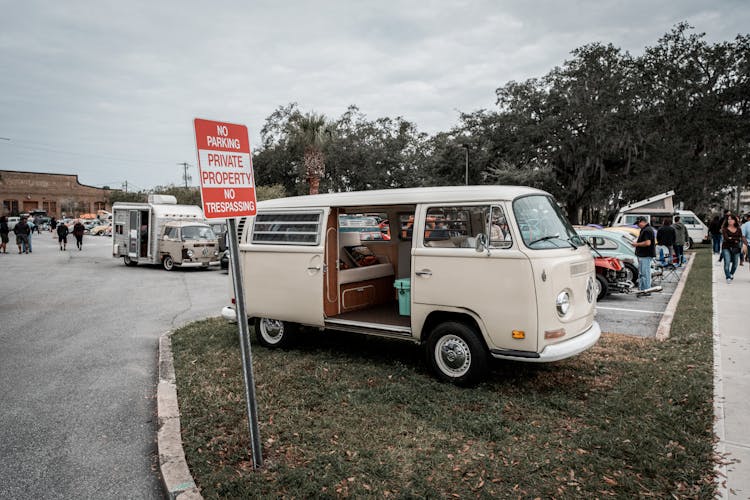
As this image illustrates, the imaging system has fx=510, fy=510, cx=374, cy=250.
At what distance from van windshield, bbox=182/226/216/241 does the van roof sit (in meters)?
13.0

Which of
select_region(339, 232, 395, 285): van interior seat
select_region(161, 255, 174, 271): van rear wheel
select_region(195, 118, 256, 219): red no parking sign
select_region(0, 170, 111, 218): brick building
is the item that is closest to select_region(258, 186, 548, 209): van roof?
select_region(339, 232, 395, 285): van interior seat

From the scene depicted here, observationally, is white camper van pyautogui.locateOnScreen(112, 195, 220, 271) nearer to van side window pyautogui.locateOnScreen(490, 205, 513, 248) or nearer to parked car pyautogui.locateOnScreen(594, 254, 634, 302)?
parked car pyautogui.locateOnScreen(594, 254, 634, 302)

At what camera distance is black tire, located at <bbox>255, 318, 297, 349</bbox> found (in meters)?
7.11

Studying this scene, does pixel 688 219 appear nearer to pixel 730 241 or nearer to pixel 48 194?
pixel 730 241

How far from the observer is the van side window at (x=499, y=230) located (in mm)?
5246

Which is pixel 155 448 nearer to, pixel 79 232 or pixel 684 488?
pixel 684 488

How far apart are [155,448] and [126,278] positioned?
13.5m

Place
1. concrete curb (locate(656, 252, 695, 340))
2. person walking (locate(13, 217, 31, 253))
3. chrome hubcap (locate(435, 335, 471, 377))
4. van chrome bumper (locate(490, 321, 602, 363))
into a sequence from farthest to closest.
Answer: person walking (locate(13, 217, 31, 253)), concrete curb (locate(656, 252, 695, 340)), chrome hubcap (locate(435, 335, 471, 377)), van chrome bumper (locate(490, 321, 602, 363))

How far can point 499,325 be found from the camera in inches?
205

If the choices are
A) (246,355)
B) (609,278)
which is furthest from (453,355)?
(609,278)

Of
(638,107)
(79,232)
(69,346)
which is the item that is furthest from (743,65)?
(79,232)

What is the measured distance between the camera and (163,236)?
1959 cm

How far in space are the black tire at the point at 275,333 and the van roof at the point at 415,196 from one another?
5.40ft

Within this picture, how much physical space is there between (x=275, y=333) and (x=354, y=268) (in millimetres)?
1464
